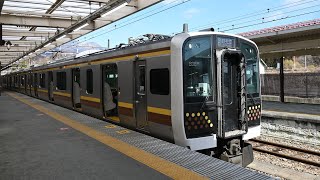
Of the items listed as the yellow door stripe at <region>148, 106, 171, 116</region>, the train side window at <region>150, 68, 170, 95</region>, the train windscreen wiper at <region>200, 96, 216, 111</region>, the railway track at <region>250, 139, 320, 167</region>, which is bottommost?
the railway track at <region>250, 139, 320, 167</region>

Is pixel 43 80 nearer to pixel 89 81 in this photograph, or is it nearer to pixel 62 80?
pixel 62 80

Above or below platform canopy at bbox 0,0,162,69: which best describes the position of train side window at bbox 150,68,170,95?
below

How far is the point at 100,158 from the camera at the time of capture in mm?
5496

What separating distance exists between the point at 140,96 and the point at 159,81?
3.38 ft

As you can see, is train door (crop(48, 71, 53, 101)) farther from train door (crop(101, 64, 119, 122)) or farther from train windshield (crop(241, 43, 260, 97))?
train windshield (crop(241, 43, 260, 97))

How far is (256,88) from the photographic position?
7.23 meters

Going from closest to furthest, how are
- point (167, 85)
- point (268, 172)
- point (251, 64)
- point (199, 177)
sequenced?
point (199, 177)
point (167, 85)
point (251, 64)
point (268, 172)

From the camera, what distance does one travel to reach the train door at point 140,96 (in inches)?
287

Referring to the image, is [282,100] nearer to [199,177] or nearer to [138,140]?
[138,140]

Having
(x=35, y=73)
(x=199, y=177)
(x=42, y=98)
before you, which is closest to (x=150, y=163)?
(x=199, y=177)

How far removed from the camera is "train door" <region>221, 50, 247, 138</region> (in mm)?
6461

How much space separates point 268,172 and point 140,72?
14.0 ft

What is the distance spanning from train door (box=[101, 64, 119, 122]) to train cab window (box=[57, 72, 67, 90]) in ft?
15.4

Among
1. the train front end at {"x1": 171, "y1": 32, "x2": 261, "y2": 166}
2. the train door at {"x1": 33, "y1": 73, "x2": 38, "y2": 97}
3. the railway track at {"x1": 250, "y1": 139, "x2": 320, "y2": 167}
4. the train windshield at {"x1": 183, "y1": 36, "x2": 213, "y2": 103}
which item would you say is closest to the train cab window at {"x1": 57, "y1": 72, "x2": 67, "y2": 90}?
the train door at {"x1": 33, "y1": 73, "x2": 38, "y2": 97}
